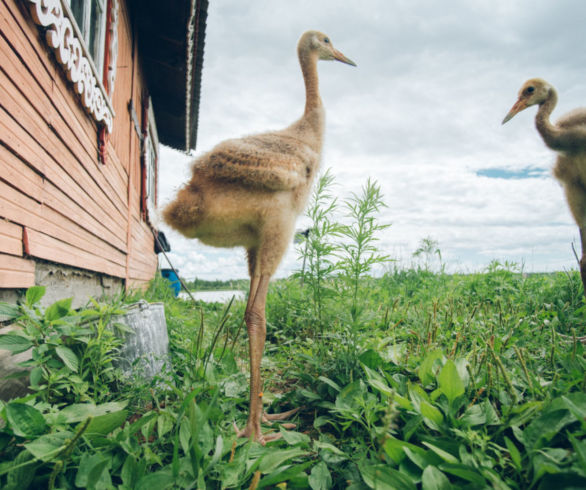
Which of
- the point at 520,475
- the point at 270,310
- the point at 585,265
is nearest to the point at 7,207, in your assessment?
the point at 520,475

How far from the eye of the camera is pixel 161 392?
8.36ft

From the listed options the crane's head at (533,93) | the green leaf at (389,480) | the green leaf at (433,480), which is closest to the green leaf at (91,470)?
the green leaf at (389,480)

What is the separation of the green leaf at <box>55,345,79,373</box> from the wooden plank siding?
86 centimetres

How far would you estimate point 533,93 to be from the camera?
4754 mm

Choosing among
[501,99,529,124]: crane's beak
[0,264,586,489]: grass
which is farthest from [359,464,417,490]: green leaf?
[501,99,529,124]: crane's beak

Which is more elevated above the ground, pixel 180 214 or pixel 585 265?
pixel 180 214

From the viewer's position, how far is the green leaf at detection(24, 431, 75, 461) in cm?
154

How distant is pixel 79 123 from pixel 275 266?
320cm

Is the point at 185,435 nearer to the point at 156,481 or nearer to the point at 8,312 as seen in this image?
the point at 156,481

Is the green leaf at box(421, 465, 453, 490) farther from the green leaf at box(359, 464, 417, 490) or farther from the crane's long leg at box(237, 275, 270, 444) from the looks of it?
the crane's long leg at box(237, 275, 270, 444)

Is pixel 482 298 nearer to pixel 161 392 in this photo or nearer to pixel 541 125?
pixel 541 125

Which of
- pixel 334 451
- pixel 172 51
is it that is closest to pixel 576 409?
pixel 334 451

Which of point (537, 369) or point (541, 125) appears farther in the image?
point (541, 125)

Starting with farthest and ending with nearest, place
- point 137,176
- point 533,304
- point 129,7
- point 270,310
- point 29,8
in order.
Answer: point 137,176
point 129,7
point 270,310
point 533,304
point 29,8
